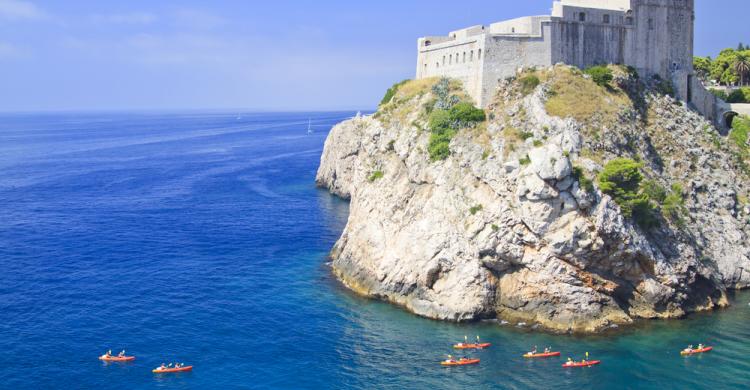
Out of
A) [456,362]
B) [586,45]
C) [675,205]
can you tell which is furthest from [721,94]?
[456,362]

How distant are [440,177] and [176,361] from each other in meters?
28.9

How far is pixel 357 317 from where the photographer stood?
58.1 m

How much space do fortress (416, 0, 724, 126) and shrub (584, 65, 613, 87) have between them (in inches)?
119

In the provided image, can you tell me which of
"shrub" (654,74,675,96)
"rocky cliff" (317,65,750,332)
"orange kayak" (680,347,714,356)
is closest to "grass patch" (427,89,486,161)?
"rocky cliff" (317,65,750,332)

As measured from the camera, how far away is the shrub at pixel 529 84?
66.8 m

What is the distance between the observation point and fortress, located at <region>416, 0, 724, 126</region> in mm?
70312

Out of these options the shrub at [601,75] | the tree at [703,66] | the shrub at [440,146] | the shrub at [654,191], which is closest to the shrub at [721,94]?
the tree at [703,66]

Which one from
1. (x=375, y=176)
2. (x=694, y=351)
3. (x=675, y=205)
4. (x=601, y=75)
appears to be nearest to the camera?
(x=694, y=351)

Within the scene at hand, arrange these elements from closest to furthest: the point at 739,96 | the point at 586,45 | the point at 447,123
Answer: the point at 447,123
the point at 586,45
the point at 739,96

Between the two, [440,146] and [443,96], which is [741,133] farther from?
[440,146]

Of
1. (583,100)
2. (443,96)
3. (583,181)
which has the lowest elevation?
(583,181)

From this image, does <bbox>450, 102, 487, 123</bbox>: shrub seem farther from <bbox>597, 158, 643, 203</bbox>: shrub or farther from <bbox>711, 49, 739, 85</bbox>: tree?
<bbox>711, 49, 739, 85</bbox>: tree

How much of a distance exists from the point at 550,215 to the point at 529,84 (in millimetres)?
17314

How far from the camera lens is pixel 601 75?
68812 mm
